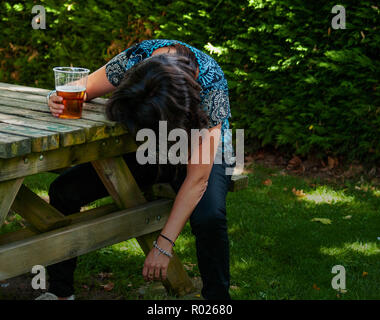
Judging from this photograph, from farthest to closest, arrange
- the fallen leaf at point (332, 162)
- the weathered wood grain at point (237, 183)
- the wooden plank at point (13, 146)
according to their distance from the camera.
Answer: the fallen leaf at point (332, 162) → the weathered wood grain at point (237, 183) → the wooden plank at point (13, 146)

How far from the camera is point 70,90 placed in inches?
94.6

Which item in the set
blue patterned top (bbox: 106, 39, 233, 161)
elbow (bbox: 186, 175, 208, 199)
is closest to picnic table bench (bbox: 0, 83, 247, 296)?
blue patterned top (bbox: 106, 39, 233, 161)

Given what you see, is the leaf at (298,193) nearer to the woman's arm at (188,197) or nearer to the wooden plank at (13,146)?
the woman's arm at (188,197)

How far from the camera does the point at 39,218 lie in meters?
2.50

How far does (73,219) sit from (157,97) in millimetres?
808

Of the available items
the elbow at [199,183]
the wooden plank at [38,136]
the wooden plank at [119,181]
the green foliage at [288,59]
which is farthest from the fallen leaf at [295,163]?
the wooden plank at [38,136]

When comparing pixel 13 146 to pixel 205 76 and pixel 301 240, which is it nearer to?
pixel 205 76

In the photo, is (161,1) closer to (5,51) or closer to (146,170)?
(5,51)

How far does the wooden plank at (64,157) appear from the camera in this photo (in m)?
2.09

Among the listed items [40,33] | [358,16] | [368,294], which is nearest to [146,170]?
[368,294]

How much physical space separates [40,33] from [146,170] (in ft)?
16.3

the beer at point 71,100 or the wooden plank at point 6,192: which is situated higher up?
the beer at point 71,100

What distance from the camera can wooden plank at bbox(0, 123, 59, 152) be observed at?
207cm
